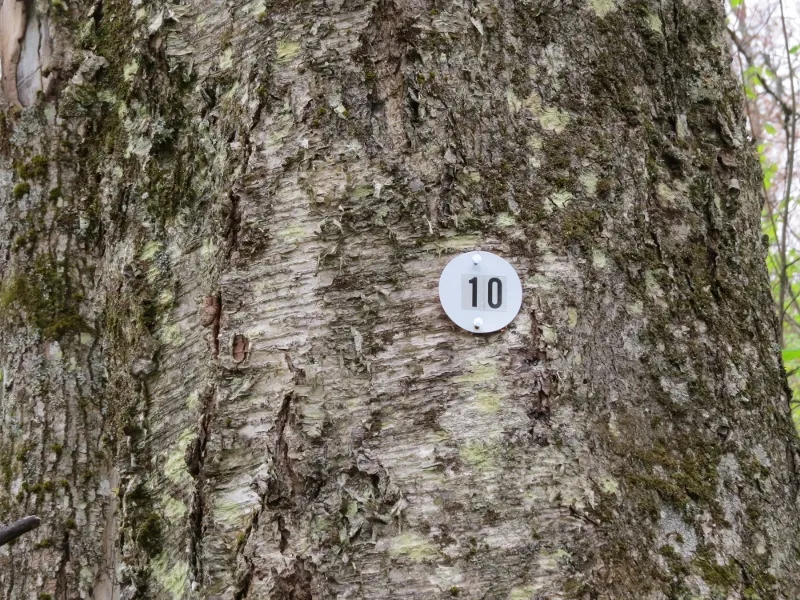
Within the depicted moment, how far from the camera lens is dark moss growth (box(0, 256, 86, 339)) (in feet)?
5.91

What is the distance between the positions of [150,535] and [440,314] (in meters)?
0.67

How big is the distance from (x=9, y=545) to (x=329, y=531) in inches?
40.2

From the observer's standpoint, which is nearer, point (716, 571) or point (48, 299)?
point (716, 571)

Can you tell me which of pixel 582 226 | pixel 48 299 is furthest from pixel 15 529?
pixel 582 226

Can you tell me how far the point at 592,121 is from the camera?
1.33 metres

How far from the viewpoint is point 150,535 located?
4.38 feet

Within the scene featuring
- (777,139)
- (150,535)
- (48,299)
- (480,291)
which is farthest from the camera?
(777,139)

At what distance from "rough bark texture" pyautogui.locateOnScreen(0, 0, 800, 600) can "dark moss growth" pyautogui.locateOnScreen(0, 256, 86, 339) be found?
1.14 feet

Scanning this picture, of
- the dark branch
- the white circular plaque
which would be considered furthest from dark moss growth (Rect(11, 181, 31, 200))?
the white circular plaque

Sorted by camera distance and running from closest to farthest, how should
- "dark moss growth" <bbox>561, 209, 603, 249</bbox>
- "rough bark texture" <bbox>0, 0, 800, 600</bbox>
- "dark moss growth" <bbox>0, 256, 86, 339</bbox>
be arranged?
"rough bark texture" <bbox>0, 0, 800, 600</bbox>, "dark moss growth" <bbox>561, 209, 603, 249</bbox>, "dark moss growth" <bbox>0, 256, 86, 339</bbox>

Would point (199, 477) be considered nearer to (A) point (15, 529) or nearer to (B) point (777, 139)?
(A) point (15, 529)

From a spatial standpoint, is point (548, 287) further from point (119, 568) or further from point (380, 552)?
point (119, 568)

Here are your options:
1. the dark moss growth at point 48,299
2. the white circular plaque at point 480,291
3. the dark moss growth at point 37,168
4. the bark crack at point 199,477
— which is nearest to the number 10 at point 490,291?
the white circular plaque at point 480,291

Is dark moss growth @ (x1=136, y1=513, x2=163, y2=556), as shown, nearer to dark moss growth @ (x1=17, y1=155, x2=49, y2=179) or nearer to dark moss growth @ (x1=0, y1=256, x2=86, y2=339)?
dark moss growth @ (x1=0, y1=256, x2=86, y2=339)
